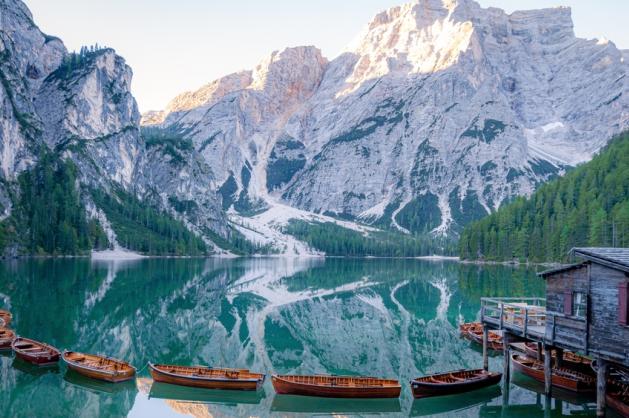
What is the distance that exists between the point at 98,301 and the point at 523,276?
8699 centimetres

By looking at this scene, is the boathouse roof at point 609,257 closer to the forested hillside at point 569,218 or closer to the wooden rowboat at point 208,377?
the wooden rowboat at point 208,377

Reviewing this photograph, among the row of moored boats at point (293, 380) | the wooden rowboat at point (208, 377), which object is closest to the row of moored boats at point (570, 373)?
the row of moored boats at point (293, 380)

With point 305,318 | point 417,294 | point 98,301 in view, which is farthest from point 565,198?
point 98,301

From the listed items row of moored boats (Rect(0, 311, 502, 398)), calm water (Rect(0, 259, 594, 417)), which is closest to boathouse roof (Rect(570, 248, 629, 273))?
calm water (Rect(0, 259, 594, 417))

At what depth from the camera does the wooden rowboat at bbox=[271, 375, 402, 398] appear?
3719cm

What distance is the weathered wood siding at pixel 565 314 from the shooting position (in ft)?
114

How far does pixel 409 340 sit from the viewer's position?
59125 mm

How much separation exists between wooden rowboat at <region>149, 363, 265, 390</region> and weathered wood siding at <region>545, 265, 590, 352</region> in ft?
61.8

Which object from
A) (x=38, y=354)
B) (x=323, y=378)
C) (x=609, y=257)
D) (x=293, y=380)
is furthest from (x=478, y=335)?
(x=38, y=354)

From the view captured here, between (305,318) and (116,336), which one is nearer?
(116,336)

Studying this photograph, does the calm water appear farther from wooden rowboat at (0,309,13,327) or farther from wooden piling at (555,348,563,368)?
wooden piling at (555,348,563,368)

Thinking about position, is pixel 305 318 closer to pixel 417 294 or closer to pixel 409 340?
pixel 409 340

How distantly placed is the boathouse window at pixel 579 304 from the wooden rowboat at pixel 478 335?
19.4 metres

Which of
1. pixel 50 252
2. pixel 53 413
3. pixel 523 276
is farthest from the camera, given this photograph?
pixel 50 252
